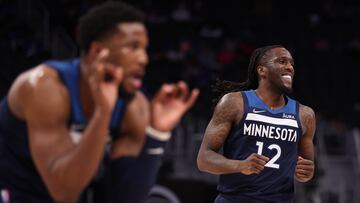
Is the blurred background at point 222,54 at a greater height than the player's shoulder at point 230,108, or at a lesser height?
lesser

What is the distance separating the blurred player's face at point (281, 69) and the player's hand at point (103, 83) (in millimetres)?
2322

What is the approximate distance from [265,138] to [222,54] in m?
7.03

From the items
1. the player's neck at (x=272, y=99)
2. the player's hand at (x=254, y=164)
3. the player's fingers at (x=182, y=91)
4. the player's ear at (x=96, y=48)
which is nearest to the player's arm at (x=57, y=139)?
the player's ear at (x=96, y=48)

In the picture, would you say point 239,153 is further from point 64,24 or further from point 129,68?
point 64,24

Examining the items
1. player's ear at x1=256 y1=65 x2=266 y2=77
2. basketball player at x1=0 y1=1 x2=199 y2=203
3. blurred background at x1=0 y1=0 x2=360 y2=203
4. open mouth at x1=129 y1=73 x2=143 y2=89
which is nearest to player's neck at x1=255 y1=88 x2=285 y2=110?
player's ear at x1=256 y1=65 x2=266 y2=77

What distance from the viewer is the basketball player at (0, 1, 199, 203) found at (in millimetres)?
2530

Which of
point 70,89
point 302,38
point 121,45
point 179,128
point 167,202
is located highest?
point 121,45

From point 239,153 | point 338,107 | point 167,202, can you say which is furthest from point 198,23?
point 239,153

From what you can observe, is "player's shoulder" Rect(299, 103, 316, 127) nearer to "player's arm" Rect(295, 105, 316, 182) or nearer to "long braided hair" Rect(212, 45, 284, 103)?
"player's arm" Rect(295, 105, 316, 182)

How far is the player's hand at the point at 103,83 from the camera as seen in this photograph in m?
2.40

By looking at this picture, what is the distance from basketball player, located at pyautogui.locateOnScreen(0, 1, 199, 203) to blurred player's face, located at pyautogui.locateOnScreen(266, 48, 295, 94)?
6.49ft

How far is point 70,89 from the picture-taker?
2725 millimetres

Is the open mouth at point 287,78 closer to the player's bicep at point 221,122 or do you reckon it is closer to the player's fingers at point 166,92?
the player's bicep at point 221,122

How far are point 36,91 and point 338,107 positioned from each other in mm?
9655
